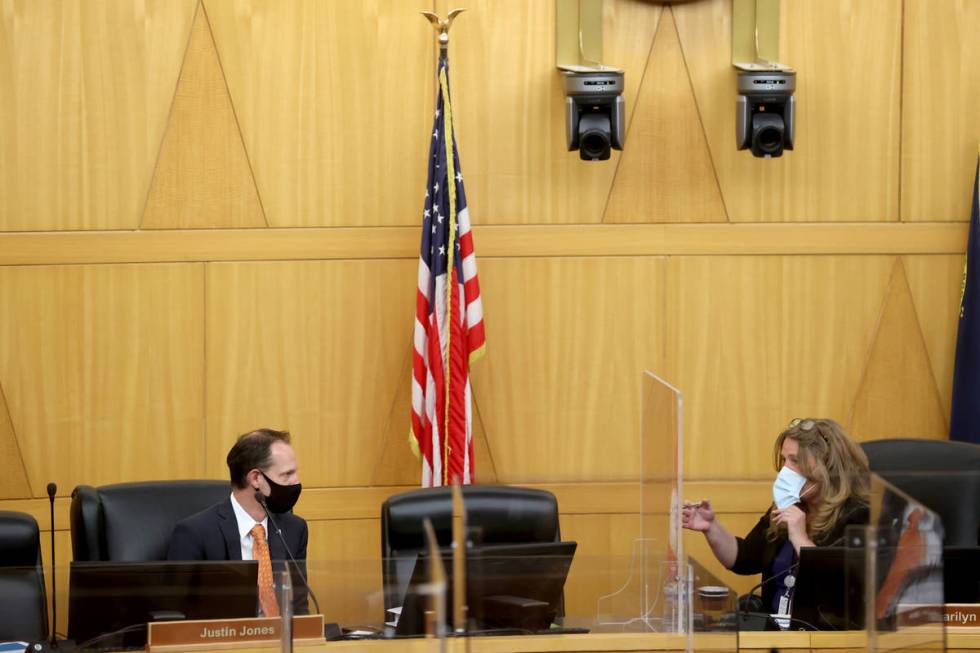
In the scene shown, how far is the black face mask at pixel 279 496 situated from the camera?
14.2ft

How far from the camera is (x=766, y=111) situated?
5719mm

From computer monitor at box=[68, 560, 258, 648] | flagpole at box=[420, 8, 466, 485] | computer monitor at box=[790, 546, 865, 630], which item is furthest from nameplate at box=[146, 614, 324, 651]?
flagpole at box=[420, 8, 466, 485]

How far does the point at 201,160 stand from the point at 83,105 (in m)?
0.55

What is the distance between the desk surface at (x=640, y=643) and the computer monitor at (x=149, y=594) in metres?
0.14

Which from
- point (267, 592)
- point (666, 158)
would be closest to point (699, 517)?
point (267, 592)

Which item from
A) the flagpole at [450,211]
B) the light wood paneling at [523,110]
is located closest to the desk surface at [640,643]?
the flagpole at [450,211]

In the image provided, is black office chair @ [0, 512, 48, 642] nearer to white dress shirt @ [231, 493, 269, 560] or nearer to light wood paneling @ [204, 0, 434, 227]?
white dress shirt @ [231, 493, 269, 560]

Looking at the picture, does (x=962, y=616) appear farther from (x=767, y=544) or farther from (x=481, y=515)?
(x=481, y=515)

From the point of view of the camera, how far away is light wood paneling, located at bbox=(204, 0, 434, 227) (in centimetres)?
585

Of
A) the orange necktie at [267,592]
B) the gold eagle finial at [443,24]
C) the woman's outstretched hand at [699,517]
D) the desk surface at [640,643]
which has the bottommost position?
the desk surface at [640,643]

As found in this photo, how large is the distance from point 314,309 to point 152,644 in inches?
108

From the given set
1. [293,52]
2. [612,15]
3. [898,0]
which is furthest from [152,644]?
[898,0]

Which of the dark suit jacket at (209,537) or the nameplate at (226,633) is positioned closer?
the nameplate at (226,633)

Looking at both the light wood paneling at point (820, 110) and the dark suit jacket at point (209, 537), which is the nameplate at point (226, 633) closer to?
the dark suit jacket at point (209, 537)
